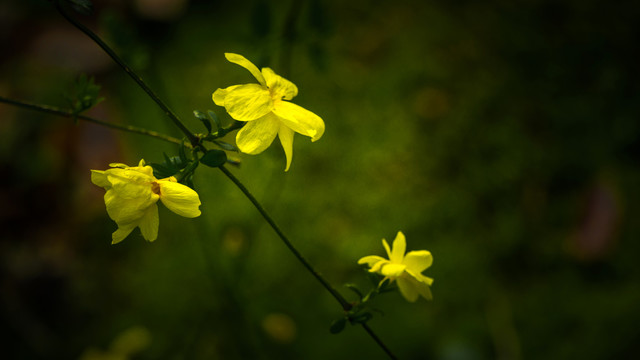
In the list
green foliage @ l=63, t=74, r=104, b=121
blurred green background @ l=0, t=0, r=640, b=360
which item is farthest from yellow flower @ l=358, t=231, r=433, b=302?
blurred green background @ l=0, t=0, r=640, b=360

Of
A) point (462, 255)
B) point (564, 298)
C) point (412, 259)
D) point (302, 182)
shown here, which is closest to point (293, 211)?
point (302, 182)

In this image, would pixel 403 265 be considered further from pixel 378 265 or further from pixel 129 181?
pixel 129 181

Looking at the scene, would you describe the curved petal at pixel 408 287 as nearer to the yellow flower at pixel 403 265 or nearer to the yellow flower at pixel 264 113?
the yellow flower at pixel 403 265

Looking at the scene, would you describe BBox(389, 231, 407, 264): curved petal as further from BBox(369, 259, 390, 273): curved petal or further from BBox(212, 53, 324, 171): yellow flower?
BBox(212, 53, 324, 171): yellow flower

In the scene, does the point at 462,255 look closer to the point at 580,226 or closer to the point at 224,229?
the point at 580,226

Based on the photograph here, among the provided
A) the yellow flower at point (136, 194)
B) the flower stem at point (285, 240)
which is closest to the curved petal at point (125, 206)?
the yellow flower at point (136, 194)
